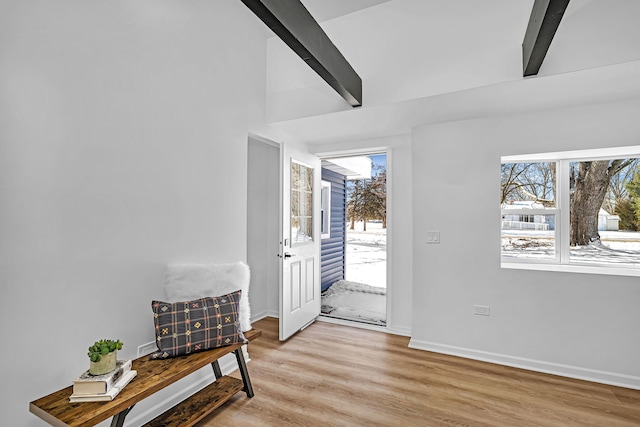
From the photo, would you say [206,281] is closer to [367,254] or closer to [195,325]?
[195,325]

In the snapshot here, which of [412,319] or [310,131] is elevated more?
[310,131]

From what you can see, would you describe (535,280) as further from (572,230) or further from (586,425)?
(586,425)

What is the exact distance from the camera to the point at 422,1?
95.0 inches

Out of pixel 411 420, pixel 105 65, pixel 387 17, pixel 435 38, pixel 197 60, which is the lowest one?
pixel 411 420

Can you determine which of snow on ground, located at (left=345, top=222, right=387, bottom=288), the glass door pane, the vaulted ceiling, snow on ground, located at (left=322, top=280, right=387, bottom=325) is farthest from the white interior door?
snow on ground, located at (left=345, top=222, right=387, bottom=288)

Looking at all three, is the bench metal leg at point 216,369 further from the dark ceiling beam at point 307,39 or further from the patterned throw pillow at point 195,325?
the dark ceiling beam at point 307,39

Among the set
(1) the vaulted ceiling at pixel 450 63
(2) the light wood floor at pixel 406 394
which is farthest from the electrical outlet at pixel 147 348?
(1) the vaulted ceiling at pixel 450 63

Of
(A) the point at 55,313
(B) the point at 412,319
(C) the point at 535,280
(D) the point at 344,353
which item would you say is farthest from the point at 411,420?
(A) the point at 55,313

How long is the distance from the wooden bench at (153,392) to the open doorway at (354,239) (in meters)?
2.02

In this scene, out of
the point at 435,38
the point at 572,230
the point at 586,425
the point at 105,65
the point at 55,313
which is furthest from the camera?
the point at 572,230

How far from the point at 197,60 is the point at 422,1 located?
5.82 feet

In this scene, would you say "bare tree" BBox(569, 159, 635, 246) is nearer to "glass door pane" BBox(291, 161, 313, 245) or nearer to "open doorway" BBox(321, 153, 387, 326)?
"open doorway" BBox(321, 153, 387, 326)

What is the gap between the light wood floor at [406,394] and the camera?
2010 millimetres

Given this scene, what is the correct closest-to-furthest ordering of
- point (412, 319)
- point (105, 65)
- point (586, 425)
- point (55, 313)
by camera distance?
point (55, 313) → point (105, 65) → point (586, 425) → point (412, 319)
